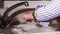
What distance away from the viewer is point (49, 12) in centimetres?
118

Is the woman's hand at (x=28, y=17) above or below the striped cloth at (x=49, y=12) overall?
below

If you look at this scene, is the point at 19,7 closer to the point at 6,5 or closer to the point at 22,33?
the point at 6,5

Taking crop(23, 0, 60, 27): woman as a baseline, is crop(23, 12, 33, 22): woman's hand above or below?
below

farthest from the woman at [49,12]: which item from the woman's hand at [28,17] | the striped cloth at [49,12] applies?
the woman's hand at [28,17]

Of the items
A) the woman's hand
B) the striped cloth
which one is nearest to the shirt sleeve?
the striped cloth

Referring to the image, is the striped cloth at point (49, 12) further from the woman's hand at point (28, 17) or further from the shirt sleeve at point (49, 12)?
the woman's hand at point (28, 17)

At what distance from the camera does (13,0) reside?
4.87ft

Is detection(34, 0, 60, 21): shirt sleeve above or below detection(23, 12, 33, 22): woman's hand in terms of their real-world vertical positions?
above

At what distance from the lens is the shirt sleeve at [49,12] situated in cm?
114

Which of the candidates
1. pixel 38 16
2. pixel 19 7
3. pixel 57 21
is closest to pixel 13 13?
pixel 19 7

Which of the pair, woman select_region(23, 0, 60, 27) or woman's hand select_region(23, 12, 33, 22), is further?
woman's hand select_region(23, 12, 33, 22)

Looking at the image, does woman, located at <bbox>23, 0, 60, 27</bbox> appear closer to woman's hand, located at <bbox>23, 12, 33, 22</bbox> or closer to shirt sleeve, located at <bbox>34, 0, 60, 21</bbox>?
shirt sleeve, located at <bbox>34, 0, 60, 21</bbox>

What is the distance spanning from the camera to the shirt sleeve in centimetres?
114

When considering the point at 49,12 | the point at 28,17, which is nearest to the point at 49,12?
the point at 49,12
